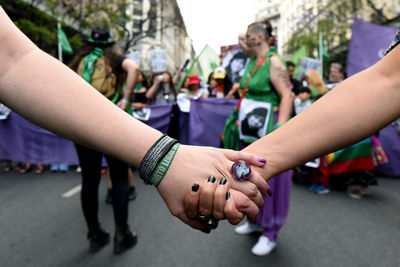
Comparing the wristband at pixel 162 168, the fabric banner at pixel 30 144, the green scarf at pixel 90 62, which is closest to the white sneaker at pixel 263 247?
the wristband at pixel 162 168

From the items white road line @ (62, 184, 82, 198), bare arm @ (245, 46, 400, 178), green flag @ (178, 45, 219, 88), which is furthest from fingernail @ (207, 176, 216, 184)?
green flag @ (178, 45, 219, 88)

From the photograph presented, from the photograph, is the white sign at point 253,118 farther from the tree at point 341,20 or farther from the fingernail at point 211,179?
the tree at point 341,20

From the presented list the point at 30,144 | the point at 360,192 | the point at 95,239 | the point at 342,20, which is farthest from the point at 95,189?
the point at 342,20

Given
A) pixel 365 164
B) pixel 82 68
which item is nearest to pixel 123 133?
pixel 82 68

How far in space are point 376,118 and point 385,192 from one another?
3.63 m

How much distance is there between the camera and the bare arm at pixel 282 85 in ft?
6.57

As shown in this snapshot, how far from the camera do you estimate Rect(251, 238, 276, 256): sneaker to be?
2102mm

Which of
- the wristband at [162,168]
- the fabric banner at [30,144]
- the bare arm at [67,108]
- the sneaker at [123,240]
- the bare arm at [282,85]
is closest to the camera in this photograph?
the bare arm at [67,108]

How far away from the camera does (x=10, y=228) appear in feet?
8.41

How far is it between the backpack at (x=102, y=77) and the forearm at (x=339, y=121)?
1.58m

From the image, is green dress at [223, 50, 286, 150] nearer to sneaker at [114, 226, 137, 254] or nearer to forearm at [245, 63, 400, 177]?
forearm at [245, 63, 400, 177]

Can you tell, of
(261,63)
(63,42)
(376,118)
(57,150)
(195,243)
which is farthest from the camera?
(63,42)

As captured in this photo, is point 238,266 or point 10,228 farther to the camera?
point 10,228

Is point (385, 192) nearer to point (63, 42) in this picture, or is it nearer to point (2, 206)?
point (2, 206)
